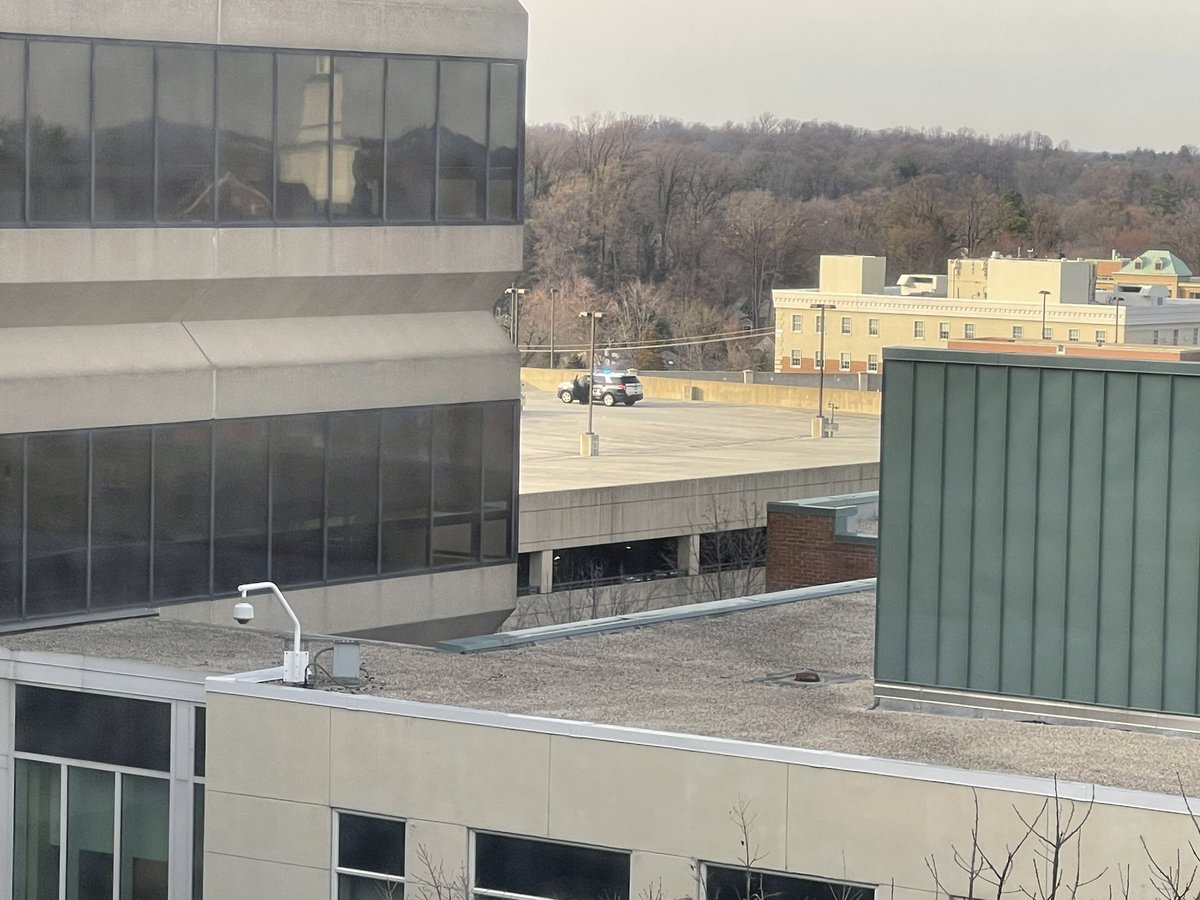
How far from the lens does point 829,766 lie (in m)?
16.6

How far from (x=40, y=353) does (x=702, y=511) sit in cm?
3627

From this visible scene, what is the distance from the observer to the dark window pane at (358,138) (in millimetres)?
28969

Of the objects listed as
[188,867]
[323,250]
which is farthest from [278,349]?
[188,867]

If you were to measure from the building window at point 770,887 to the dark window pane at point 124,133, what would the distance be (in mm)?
13786

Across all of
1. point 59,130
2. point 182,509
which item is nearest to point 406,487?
point 182,509

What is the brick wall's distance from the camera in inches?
1350

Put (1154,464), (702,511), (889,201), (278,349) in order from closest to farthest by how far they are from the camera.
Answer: (1154,464) → (278,349) → (702,511) → (889,201)

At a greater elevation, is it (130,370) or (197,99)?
(197,99)

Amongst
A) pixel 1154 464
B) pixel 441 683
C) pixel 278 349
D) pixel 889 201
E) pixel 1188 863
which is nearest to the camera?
pixel 1188 863

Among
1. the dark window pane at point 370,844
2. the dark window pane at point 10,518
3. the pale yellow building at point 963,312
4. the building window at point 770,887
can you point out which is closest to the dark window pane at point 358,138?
the dark window pane at point 10,518

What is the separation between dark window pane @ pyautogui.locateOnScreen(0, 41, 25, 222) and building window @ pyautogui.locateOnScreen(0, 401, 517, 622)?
3.05 m

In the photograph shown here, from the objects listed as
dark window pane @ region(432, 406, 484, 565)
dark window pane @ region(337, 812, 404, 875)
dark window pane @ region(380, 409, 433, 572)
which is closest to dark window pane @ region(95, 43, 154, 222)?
dark window pane @ region(380, 409, 433, 572)

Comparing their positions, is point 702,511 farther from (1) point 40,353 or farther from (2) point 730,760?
(2) point 730,760

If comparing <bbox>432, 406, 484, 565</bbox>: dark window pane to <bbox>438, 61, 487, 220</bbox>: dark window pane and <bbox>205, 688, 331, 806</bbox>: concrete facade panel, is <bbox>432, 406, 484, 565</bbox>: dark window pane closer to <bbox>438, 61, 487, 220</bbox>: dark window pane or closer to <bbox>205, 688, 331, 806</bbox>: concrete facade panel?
<bbox>438, 61, 487, 220</bbox>: dark window pane
